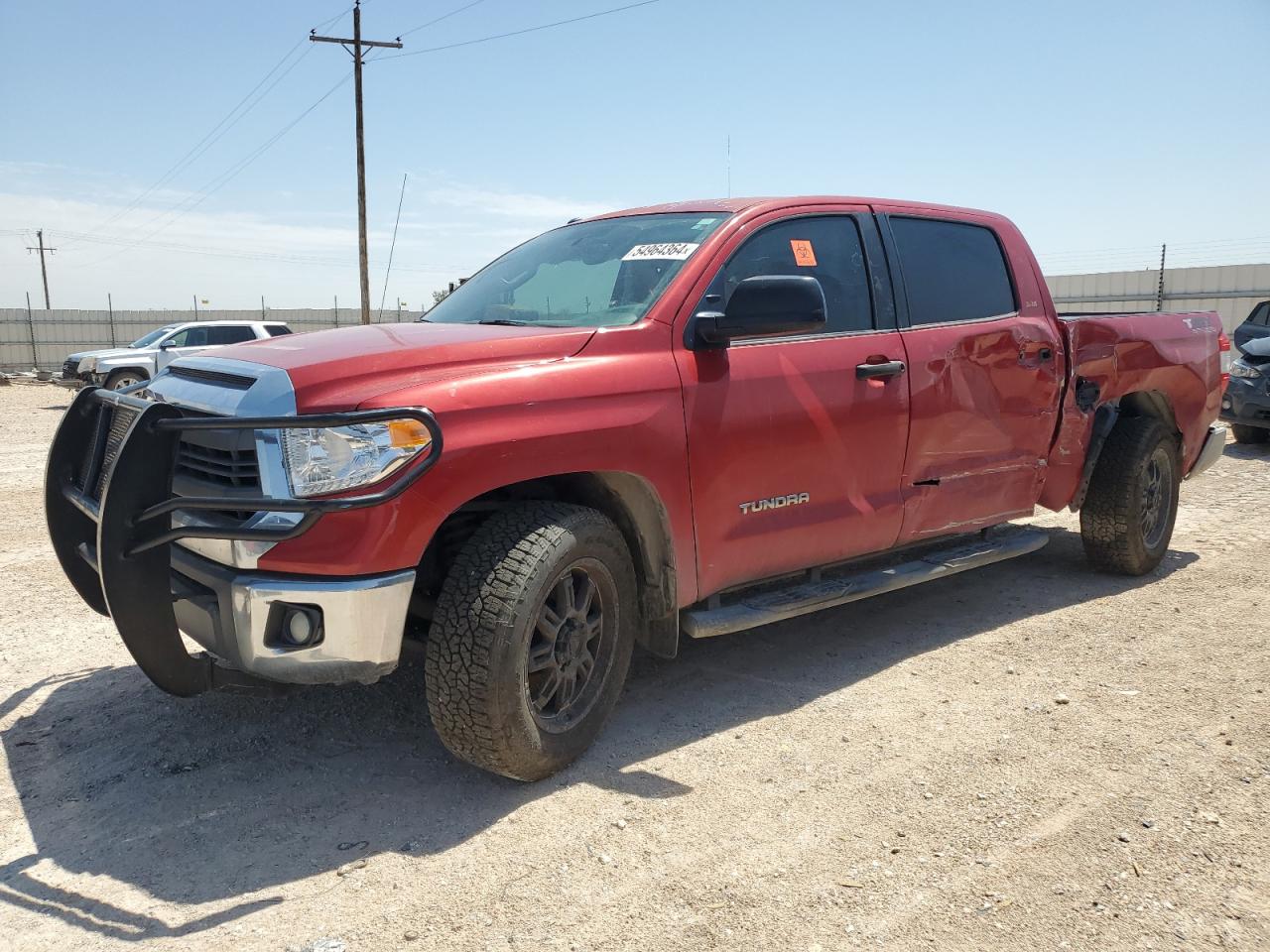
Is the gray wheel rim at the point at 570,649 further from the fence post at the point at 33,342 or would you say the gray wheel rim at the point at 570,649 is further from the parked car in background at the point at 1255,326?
the fence post at the point at 33,342

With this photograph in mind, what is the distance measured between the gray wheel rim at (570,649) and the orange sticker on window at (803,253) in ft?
5.31

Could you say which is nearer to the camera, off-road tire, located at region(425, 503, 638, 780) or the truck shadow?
the truck shadow

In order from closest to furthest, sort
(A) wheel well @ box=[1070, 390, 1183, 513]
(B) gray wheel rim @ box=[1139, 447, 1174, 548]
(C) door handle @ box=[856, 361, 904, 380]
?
(C) door handle @ box=[856, 361, 904, 380] < (A) wheel well @ box=[1070, 390, 1183, 513] < (B) gray wheel rim @ box=[1139, 447, 1174, 548]

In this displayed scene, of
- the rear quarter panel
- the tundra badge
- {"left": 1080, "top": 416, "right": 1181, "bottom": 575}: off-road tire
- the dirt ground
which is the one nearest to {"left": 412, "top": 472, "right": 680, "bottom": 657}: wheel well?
the tundra badge

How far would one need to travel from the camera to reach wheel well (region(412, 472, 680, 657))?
330 centimetres

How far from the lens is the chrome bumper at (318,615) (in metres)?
2.74

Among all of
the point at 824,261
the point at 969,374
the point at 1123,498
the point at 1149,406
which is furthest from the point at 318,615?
the point at 1149,406

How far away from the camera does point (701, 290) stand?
364cm

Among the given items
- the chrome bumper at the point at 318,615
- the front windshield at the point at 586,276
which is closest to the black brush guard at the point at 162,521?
the chrome bumper at the point at 318,615

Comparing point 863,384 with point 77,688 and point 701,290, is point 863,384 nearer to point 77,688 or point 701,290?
point 701,290

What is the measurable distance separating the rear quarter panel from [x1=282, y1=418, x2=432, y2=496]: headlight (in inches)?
144

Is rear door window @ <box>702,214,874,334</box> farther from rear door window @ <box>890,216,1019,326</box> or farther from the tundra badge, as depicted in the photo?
the tundra badge

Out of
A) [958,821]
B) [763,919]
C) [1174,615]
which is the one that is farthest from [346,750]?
[1174,615]

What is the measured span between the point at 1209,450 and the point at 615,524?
15.0 ft
